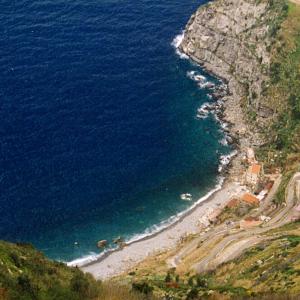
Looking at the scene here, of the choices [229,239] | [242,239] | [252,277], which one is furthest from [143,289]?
[229,239]

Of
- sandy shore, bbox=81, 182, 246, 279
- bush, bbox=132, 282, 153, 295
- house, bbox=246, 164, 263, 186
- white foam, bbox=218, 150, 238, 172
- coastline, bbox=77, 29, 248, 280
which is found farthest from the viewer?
white foam, bbox=218, 150, 238, 172

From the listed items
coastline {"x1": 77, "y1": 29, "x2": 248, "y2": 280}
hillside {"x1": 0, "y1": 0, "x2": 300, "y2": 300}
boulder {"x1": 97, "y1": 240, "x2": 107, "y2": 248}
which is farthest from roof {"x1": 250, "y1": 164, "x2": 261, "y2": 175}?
boulder {"x1": 97, "y1": 240, "x2": 107, "y2": 248}

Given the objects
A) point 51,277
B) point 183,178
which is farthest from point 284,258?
point 183,178

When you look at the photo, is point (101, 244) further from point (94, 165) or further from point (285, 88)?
point (285, 88)

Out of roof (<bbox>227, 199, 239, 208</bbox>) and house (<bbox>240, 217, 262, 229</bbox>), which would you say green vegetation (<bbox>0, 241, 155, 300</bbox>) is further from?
roof (<bbox>227, 199, 239, 208</bbox>)

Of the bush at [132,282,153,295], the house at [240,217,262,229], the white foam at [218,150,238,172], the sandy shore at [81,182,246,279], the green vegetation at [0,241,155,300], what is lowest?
the sandy shore at [81,182,246,279]

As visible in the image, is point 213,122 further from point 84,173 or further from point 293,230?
point 293,230

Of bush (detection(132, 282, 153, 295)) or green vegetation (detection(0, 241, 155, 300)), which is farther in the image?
bush (detection(132, 282, 153, 295))

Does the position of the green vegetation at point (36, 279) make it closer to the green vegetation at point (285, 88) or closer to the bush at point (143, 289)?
the bush at point (143, 289)
